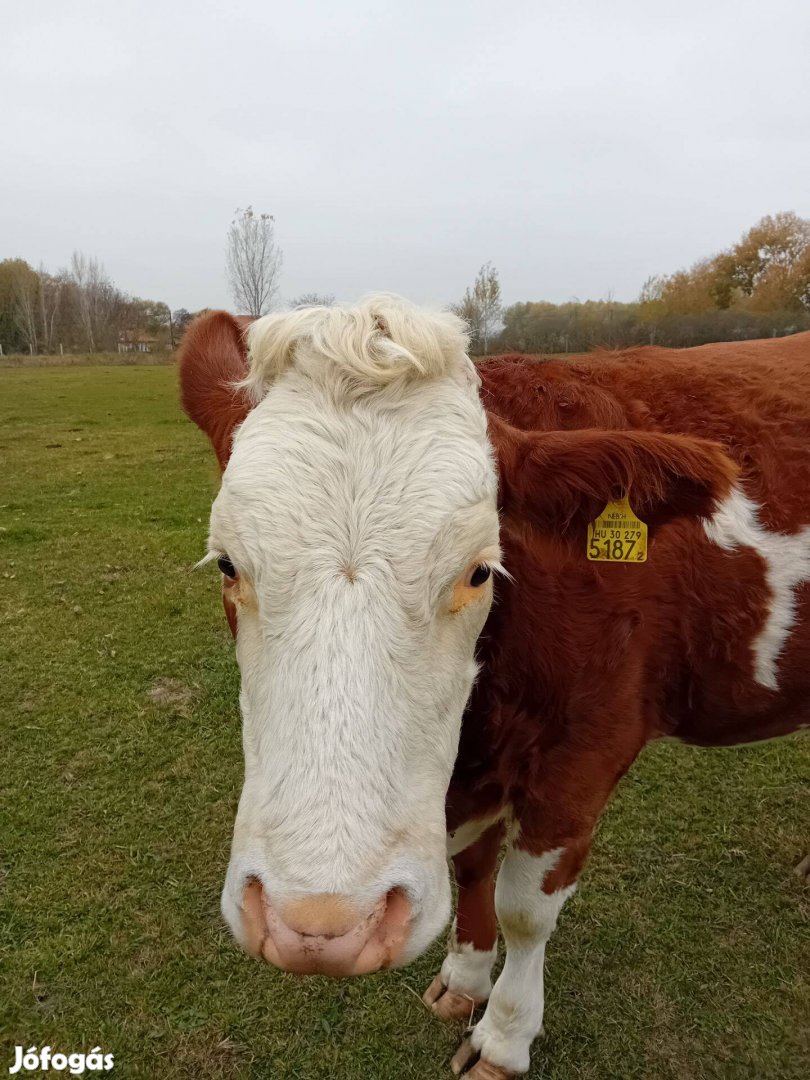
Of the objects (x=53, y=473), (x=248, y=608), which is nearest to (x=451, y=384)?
(x=248, y=608)

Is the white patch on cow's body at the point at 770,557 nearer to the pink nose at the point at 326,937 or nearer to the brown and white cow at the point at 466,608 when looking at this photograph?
the brown and white cow at the point at 466,608

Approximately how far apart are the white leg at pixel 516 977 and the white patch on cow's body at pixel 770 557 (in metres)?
1.03

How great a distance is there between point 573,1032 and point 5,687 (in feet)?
13.5

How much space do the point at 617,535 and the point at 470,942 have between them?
183 centimetres

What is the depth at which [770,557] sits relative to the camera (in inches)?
82.8

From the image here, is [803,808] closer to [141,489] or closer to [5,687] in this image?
[5,687]

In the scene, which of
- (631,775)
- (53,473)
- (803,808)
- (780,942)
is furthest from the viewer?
(53,473)

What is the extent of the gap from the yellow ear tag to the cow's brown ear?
3.51 ft

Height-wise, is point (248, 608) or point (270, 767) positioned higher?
point (248, 608)

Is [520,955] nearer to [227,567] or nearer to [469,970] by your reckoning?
[469,970]

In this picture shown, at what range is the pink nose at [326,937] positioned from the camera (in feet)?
3.52

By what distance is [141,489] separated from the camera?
386 inches

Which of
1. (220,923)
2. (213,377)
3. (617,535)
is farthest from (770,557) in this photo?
(220,923)

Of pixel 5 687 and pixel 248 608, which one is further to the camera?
pixel 5 687
